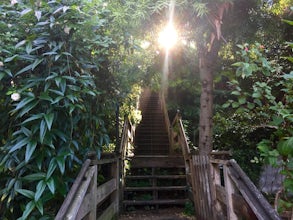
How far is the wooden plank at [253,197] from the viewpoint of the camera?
5.36ft

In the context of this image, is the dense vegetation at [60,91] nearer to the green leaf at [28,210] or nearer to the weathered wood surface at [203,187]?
the green leaf at [28,210]

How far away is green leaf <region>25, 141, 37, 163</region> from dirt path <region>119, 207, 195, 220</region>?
3.02m

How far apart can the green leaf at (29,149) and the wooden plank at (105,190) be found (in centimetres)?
131

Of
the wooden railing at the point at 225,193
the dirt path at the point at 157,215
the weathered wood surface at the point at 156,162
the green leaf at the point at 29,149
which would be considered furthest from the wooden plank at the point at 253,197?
the weathered wood surface at the point at 156,162

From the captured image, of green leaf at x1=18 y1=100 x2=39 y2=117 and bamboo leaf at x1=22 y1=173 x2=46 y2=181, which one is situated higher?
green leaf at x1=18 y1=100 x2=39 y2=117

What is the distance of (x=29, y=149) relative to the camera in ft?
A: 5.60

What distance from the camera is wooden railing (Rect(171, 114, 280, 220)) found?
179 cm

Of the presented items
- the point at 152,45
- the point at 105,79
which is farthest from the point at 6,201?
the point at 152,45

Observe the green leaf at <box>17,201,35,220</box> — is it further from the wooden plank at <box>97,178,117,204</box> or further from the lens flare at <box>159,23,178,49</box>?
the lens flare at <box>159,23,178,49</box>

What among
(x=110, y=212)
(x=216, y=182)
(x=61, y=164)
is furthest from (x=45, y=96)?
(x=110, y=212)

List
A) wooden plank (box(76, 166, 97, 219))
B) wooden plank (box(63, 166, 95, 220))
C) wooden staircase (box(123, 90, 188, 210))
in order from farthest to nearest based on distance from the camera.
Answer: wooden staircase (box(123, 90, 188, 210))
wooden plank (box(76, 166, 97, 219))
wooden plank (box(63, 166, 95, 220))

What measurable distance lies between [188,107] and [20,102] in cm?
739

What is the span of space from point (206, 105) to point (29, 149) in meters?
2.74

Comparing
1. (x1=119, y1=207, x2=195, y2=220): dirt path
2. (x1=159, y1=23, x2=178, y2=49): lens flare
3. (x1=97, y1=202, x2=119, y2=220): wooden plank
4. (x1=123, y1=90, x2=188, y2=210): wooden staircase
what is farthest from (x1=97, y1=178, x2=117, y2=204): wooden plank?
(x1=159, y1=23, x2=178, y2=49): lens flare
